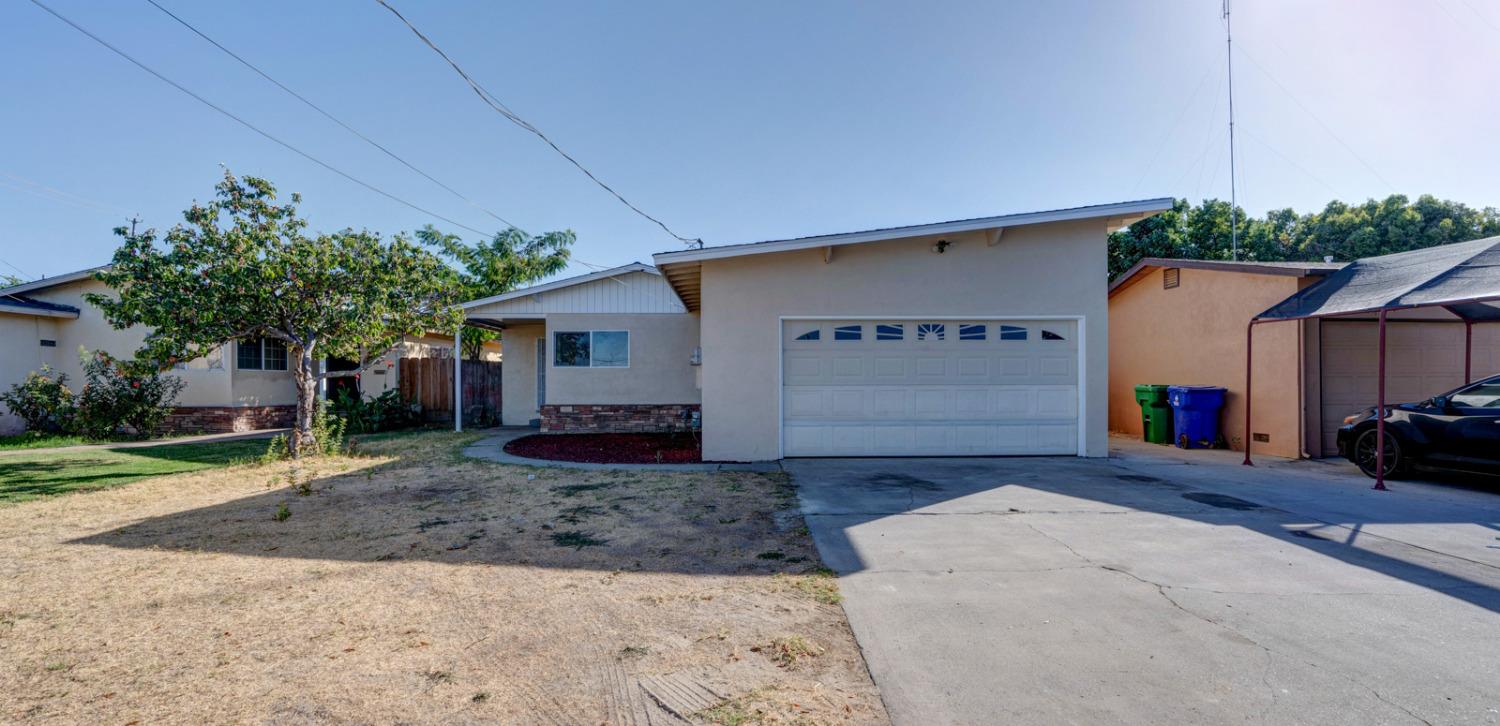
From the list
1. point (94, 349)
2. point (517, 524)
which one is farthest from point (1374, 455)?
point (94, 349)

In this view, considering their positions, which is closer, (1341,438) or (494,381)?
(1341,438)

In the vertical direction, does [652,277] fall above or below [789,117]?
below

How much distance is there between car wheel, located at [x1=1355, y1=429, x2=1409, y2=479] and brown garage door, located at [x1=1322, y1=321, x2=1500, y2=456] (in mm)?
1845

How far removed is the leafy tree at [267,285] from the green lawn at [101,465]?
1.56 m

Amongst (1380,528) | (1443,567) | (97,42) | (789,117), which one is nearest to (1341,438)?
(1380,528)

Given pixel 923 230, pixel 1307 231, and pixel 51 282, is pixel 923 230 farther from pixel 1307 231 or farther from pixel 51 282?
pixel 1307 231

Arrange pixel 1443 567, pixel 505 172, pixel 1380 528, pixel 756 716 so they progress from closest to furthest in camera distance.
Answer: pixel 756 716 < pixel 1443 567 < pixel 1380 528 < pixel 505 172

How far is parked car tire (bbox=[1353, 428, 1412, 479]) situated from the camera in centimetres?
786

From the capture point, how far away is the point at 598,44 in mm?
11969

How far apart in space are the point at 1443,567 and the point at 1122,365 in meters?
10.4

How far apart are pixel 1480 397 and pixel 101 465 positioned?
61.9 ft

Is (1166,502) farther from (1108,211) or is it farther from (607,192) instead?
(607,192)

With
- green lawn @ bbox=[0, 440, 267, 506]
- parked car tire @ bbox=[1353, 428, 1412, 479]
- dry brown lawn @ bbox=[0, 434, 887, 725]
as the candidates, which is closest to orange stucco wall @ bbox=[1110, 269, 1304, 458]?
parked car tire @ bbox=[1353, 428, 1412, 479]

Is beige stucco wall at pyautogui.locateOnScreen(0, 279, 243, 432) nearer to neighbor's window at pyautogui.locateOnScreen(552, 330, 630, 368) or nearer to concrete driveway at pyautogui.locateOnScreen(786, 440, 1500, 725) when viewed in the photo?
neighbor's window at pyautogui.locateOnScreen(552, 330, 630, 368)
